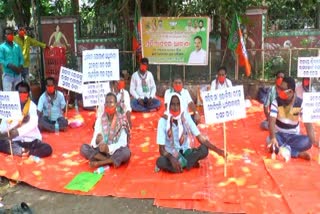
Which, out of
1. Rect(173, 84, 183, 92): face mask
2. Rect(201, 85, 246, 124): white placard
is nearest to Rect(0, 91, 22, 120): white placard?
Rect(201, 85, 246, 124): white placard

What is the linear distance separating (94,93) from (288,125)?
10.9 feet

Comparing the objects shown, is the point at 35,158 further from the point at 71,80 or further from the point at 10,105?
the point at 71,80

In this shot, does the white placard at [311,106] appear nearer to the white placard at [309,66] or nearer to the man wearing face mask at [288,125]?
the man wearing face mask at [288,125]

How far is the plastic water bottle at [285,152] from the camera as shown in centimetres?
649

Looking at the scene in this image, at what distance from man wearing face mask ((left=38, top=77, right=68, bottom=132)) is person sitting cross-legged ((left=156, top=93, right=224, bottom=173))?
116 inches

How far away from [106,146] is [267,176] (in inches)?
87.8

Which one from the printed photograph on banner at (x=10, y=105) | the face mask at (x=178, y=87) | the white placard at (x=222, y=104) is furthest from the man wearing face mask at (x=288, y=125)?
the printed photograph on banner at (x=10, y=105)

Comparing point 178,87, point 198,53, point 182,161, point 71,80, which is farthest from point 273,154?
point 198,53

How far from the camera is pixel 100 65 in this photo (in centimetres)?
794

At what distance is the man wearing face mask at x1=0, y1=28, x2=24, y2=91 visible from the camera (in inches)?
374

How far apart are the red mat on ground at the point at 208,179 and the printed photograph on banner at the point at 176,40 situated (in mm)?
3978

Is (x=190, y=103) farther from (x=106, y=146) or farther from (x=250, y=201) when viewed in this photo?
(x=250, y=201)

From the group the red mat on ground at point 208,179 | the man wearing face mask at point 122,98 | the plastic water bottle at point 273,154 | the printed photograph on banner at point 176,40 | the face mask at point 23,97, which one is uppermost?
the printed photograph on banner at point 176,40

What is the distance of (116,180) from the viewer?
5.97m
